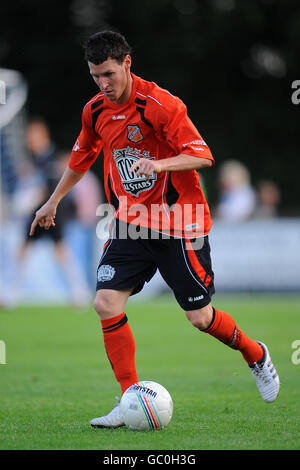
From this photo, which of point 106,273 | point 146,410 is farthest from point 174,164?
point 146,410

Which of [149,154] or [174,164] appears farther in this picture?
[149,154]

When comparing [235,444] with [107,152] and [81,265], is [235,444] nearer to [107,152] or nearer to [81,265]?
[107,152]

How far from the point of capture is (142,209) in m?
5.40

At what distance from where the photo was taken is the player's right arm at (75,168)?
562 centimetres

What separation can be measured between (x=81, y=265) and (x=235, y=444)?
994 centimetres

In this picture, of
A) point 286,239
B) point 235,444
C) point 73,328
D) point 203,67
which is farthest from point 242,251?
point 203,67

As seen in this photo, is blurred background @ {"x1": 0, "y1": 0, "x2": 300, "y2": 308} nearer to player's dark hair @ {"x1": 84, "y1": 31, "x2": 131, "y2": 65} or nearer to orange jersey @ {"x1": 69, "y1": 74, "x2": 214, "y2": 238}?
orange jersey @ {"x1": 69, "y1": 74, "x2": 214, "y2": 238}

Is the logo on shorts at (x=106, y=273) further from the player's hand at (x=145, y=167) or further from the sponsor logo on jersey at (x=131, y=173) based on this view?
the player's hand at (x=145, y=167)

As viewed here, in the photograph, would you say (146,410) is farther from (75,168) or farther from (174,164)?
(75,168)

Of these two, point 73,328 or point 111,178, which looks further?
point 73,328

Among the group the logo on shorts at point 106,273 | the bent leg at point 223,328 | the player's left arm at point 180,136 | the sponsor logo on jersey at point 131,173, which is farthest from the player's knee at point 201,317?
the player's left arm at point 180,136

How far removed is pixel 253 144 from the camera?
24.8m

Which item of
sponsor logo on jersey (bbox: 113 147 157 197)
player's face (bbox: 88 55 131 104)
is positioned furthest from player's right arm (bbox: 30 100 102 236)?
player's face (bbox: 88 55 131 104)

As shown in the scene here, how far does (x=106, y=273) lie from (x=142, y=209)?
486 mm
